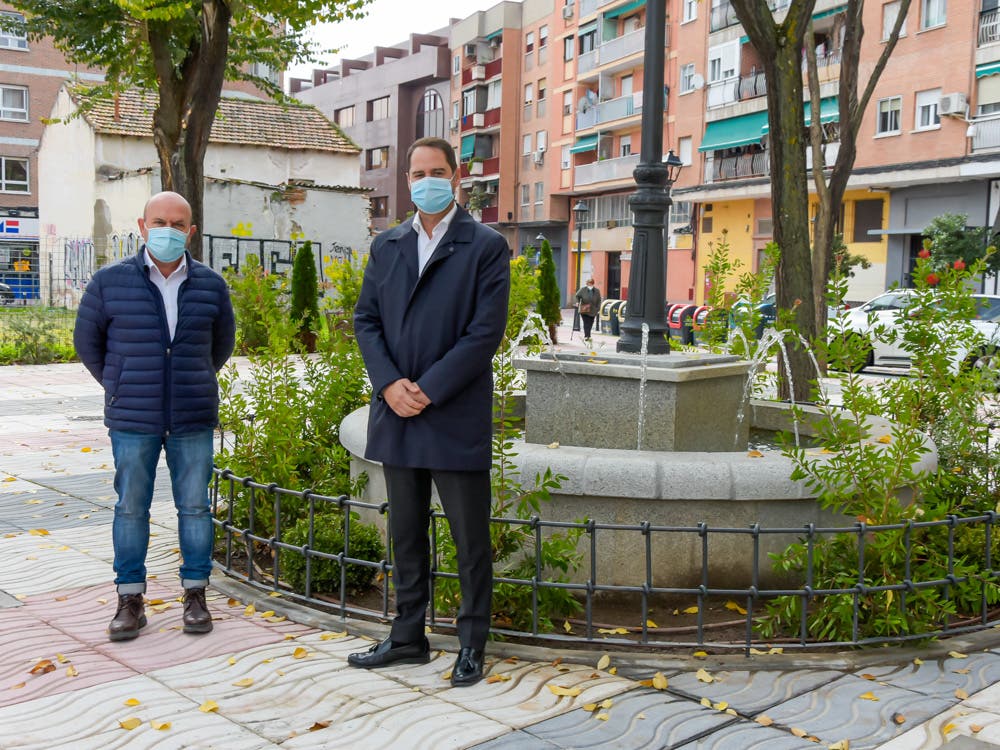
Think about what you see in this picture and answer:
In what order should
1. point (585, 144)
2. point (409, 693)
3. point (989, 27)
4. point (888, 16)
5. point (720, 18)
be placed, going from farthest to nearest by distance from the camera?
point (585, 144) → point (720, 18) → point (888, 16) → point (989, 27) → point (409, 693)

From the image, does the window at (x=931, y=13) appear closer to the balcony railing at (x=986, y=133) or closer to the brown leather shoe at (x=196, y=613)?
the balcony railing at (x=986, y=133)

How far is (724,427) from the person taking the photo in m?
6.12

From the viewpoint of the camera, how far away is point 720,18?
41.1 meters

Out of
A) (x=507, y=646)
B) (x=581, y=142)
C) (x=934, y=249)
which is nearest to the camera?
(x=507, y=646)

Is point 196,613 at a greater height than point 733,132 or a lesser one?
lesser

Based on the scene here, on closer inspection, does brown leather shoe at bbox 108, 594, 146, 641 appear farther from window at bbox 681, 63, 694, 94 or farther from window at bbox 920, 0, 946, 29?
window at bbox 681, 63, 694, 94

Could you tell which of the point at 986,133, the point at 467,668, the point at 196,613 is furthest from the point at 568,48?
the point at 467,668

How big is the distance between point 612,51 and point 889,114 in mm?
18732

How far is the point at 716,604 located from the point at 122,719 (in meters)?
2.78

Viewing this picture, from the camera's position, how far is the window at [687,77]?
43000 mm

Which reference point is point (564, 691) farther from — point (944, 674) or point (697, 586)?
point (944, 674)

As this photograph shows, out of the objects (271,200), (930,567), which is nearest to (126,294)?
(930,567)

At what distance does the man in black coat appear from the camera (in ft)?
13.5

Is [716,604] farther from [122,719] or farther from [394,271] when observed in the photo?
[122,719]
